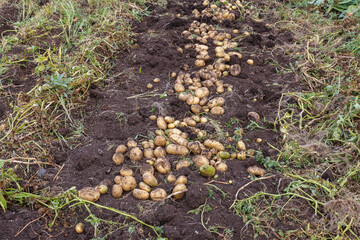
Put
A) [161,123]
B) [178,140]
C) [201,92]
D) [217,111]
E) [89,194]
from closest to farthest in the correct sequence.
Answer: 1. [89,194]
2. [178,140]
3. [161,123]
4. [217,111]
5. [201,92]

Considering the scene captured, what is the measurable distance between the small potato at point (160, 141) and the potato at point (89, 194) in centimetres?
53

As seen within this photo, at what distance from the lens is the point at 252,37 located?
10.5 ft

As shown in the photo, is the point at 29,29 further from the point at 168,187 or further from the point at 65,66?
the point at 168,187

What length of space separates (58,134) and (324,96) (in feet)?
6.87

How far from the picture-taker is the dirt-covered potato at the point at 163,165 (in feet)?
6.45

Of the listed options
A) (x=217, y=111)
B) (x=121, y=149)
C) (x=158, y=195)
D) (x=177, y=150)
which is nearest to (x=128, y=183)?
(x=158, y=195)

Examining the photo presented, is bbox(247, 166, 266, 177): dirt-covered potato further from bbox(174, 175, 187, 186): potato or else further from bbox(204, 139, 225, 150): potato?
bbox(174, 175, 187, 186): potato

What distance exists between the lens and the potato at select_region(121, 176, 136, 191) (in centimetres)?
185

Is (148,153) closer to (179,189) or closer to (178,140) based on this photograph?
(178,140)

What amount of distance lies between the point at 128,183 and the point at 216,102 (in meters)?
1.01

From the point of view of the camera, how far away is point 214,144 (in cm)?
213

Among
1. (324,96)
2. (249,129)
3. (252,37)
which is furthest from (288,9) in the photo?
(249,129)

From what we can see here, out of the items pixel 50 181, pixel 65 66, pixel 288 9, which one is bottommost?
pixel 50 181

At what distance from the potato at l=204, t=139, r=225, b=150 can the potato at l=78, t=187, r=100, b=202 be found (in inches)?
31.6
